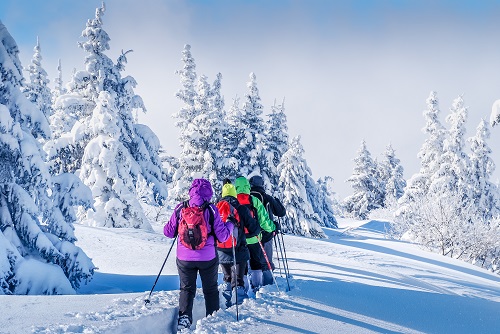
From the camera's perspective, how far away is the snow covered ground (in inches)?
207

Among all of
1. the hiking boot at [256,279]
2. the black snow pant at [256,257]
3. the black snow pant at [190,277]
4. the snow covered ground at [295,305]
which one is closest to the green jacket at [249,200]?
the black snow pant at [256,257]

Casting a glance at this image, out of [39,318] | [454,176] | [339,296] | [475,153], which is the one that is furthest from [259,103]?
[39,318]

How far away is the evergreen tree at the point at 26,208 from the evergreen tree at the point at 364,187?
157ft

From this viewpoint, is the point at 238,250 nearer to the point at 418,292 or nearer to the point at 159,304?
the point at 159,304

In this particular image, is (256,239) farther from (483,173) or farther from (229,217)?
(483,173)

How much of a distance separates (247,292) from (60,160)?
41.3 feet

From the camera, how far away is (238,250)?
22.9ft

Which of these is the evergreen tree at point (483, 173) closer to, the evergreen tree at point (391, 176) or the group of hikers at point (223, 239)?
the evergreen tree at point (391, 176)

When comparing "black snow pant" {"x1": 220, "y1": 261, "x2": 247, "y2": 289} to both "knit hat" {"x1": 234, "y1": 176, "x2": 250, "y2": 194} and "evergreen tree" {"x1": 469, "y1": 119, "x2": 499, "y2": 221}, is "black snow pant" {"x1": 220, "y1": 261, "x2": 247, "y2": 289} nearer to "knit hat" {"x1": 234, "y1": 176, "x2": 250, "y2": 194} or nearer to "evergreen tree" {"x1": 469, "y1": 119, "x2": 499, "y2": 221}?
"knit hat" {"x1": 234, "y1": 176, "x2": 250, "y2": 194}

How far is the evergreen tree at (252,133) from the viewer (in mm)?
28547

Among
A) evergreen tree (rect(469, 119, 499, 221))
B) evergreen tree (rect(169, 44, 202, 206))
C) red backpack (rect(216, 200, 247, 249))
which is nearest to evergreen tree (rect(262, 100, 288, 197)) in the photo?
evergreen tree (rect(169, 44, 202, 206))

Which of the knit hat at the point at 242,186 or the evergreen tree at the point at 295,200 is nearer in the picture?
the knit hat at the point at 242,186

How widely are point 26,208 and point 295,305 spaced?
19.1 feet

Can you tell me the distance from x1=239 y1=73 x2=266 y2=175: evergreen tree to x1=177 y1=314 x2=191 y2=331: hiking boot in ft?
74.4
